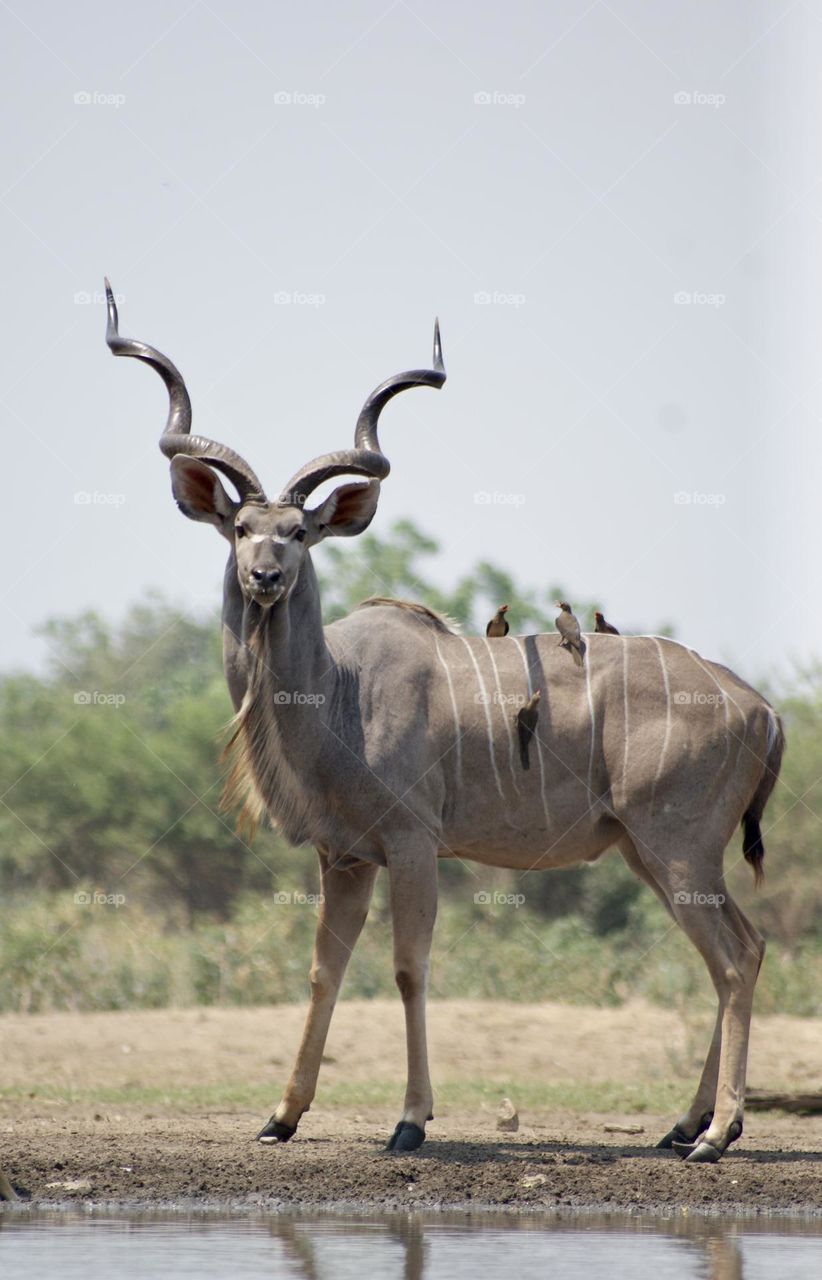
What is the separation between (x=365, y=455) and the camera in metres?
7.44

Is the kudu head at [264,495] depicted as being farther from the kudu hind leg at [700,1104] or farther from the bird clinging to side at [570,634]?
the kudu hind leg at [700,1104]

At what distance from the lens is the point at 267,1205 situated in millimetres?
6516

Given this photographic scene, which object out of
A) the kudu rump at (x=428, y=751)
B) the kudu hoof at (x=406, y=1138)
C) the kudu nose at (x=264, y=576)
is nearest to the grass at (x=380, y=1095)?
the kudu rump at (x=428, y=751)

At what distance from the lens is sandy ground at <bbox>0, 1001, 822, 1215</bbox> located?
6.65m

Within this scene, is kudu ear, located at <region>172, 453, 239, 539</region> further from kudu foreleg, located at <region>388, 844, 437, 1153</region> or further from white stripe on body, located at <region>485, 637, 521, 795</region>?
kudu foreleg, located at <region>388, 844, 437, 1153</region>

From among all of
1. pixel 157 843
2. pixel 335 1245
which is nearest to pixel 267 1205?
pixel 335 1245

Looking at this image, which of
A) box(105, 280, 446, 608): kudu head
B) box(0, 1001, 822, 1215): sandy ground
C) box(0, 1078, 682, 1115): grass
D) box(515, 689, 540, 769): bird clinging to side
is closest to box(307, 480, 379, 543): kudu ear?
box(105, 280, 446, 608): kudu head

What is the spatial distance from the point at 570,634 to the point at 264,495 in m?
1.51

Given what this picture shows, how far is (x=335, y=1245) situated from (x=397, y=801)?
6.46ft

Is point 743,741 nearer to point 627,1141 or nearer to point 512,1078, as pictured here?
point 627,1141

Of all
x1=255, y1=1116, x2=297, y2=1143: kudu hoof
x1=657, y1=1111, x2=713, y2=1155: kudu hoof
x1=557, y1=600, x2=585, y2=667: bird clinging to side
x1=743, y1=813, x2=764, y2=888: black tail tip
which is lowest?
x1=657, y1=1111, x2=713, y2=1155: kudu hoof

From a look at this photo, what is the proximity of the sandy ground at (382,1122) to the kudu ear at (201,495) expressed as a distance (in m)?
2.51

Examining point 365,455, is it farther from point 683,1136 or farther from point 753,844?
point 683,1136

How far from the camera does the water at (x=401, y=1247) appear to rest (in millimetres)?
5387
